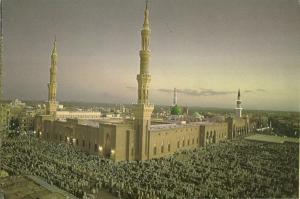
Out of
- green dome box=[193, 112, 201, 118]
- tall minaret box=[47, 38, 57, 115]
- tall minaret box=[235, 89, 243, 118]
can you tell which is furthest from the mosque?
tall minaret box=[47, 38, 57, 115]

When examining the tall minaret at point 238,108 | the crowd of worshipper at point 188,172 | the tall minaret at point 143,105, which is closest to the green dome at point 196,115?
the crowd of worshipper at point 188,172

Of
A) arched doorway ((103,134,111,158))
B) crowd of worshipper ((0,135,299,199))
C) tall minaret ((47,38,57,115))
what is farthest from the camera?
tall minaret ((47,38,57,115))

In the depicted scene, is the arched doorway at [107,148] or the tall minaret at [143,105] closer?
the tall minaret at [143,105]

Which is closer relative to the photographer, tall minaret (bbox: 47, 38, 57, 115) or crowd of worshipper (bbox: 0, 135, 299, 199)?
crowd of worshipper (bbox: 0, 135, 299, 199)

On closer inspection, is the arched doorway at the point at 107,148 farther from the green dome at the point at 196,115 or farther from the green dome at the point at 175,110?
the green dome at the point at 196,115

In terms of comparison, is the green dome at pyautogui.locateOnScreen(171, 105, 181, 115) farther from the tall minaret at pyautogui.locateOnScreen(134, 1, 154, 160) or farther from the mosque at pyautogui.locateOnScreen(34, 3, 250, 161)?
the tall minaret at pyautogui.locateOnScreen(134, 1, 154, 160)

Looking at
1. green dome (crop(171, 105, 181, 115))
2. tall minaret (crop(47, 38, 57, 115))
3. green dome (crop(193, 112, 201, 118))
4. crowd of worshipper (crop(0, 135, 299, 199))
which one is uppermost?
tall minaret (crop(47, 38, 57, 115))
